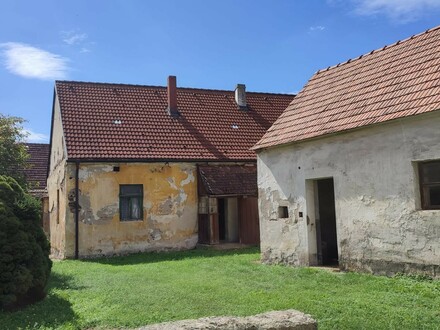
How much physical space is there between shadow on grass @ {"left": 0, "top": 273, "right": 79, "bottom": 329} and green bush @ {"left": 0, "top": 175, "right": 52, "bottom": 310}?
258 mm

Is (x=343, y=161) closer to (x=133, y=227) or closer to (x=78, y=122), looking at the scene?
(x=133, y=227)

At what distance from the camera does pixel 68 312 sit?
7.12 metres

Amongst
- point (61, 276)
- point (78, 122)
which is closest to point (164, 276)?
point (61, 276)

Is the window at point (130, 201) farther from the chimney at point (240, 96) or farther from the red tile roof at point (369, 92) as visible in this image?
the chimney at point (240, 96)

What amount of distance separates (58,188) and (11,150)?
379cm

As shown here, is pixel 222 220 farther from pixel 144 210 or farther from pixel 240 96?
pixel 240 96

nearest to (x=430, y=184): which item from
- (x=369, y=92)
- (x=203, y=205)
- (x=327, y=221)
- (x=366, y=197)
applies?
(x=366, y=197)

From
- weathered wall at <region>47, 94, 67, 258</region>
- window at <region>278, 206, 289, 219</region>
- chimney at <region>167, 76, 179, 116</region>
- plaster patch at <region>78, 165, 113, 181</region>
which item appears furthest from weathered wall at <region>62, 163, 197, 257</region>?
window at <region>278, 206, 289, 219</region>

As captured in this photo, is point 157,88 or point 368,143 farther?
point 157,88

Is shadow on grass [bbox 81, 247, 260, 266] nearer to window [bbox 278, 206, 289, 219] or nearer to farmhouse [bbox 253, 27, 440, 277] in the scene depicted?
farmhouse [bbox 253, 27, 440, 277]

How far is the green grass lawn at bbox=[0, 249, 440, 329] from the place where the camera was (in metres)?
6.35

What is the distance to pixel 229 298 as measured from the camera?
303 inches

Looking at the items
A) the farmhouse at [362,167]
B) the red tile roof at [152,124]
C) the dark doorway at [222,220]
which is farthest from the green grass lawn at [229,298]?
the dark doorway at [222,220]

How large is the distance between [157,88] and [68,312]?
51.8ft
